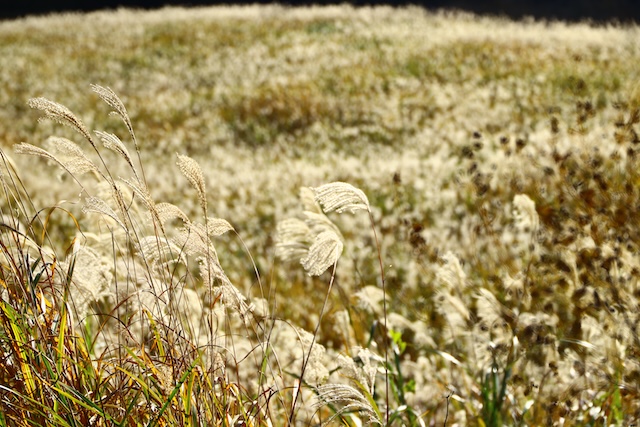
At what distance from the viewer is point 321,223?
2.24 meters

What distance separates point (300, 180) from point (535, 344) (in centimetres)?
574

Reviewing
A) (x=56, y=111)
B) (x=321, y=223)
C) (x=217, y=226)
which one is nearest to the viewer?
(x=56, y=111)

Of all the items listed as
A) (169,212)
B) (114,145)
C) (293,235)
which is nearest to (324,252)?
(169,212)

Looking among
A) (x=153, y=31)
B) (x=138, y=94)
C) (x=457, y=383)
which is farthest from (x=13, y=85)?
(x=457, y=383)

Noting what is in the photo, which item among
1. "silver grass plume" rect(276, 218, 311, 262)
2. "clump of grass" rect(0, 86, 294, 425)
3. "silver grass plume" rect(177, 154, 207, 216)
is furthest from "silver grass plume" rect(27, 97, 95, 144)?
"silver grass plume" rect(276, 218, 311, 262)

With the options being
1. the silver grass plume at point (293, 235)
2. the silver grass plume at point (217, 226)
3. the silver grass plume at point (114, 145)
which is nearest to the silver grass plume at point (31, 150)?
the silver grass plume at point (114, 145)

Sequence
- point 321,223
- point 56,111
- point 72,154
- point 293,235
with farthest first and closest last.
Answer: point 293,235 < point 321,223 < point 72,154 < point 56,111

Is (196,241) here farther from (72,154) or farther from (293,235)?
(293,235)

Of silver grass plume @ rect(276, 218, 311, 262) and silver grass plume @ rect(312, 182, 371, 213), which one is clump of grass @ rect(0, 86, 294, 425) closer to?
silver grass plume @ rect(312, 182, 371, 213)

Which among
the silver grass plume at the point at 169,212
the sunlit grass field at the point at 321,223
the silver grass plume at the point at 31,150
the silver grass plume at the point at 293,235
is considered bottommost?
the sunlit grass field at the point at 321,223

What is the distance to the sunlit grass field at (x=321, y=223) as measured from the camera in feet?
6.15

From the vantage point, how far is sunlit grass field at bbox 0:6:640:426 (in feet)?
6.15

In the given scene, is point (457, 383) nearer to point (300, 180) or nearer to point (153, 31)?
point (300, 180)

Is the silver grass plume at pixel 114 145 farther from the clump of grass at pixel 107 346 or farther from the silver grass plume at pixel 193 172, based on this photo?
the silver grass plume at pixel 193 172
